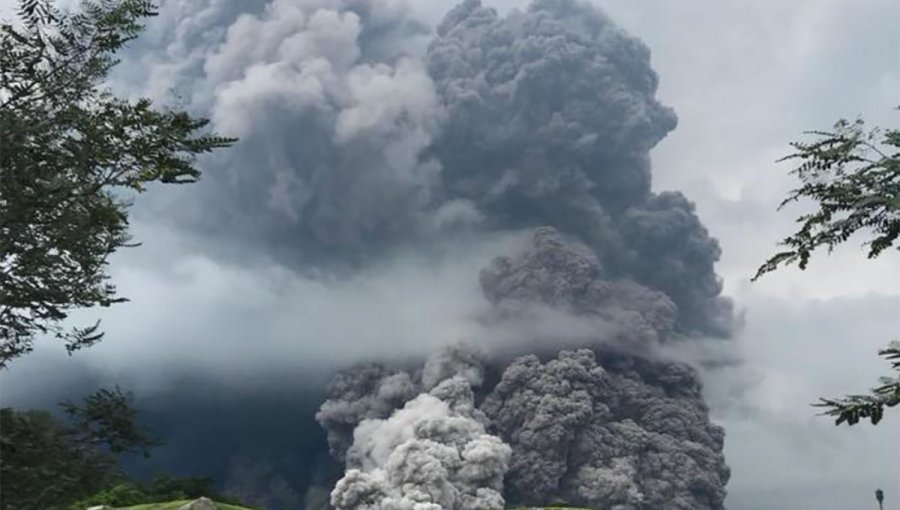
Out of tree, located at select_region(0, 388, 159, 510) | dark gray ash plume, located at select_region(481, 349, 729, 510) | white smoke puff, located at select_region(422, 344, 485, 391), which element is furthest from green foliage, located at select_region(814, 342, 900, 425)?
white smoke puff, located at select_region(422, 344, 485, 391)

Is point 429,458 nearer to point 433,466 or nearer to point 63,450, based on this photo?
point 433,466

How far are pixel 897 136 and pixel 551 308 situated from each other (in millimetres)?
101759

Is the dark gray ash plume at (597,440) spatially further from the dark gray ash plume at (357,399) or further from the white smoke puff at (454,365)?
the dark gray ash plume at (357,399)

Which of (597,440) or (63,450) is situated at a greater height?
(597,440)

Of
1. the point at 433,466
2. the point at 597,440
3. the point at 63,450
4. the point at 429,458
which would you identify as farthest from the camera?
the point at 597,440

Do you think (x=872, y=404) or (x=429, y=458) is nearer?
(x=872, y=404)

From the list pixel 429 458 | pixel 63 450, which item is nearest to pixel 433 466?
pixel 429 458

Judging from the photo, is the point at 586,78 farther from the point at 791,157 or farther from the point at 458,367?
the point at 791,157

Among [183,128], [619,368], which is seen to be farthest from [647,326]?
[183,128]

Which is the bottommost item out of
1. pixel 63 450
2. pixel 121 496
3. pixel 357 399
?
pixel 63 450

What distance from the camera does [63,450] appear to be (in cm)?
1349

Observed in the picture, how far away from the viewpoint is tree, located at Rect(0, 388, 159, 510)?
1294 centimetres

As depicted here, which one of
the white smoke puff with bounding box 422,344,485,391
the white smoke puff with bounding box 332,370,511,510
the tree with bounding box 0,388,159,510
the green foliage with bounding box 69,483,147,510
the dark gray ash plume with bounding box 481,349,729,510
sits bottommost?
the tree with bounding box 0,388,159,510

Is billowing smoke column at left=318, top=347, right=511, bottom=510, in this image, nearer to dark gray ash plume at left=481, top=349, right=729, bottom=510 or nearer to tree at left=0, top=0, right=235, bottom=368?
dark gray ash plume at left=481, top=349, right=729, bottom=510
